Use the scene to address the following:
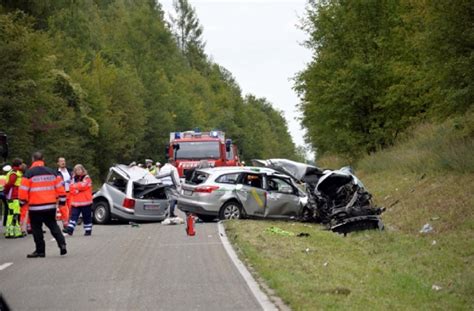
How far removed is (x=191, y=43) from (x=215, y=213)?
106427 mm

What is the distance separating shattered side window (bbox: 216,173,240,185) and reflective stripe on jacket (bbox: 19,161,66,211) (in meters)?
9.24

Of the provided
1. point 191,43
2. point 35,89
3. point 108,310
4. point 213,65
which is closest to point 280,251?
point 108,310

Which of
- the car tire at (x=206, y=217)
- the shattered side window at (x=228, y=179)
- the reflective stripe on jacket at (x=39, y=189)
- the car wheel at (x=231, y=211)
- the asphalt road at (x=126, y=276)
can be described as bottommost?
the car tire at (x=206, y=217)

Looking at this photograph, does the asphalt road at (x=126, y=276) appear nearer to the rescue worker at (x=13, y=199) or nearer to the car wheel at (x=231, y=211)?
the rescue worker at (x=13, y=199)

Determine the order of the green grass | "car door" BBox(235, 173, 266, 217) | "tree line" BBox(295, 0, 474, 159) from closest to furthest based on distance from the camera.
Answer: the green grass → "car door" BBox(235, 173, 266, 217) → "tree line" BBox(295, 0, 474, 159)

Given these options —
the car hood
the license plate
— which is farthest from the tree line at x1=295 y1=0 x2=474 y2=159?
the license plate

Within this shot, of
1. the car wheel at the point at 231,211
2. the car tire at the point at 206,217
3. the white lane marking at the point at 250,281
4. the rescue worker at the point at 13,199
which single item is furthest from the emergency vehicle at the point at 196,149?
the white lane marking at the point at 250,281

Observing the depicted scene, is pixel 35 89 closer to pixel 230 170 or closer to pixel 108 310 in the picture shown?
pixel 230 170

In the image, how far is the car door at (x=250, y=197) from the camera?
23.8m

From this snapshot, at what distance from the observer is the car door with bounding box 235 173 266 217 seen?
78.1 ft

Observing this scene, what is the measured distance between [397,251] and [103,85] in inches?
1960

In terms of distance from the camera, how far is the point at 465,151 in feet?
77.7

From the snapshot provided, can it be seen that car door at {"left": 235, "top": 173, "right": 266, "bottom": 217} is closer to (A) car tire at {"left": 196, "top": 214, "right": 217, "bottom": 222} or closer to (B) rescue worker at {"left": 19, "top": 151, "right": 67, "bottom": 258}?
(A) car tire at {"left": 196, "top": 214, "right": 217, "bottom": 222}

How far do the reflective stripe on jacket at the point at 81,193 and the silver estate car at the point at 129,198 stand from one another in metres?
3.71
